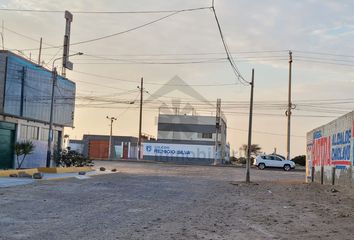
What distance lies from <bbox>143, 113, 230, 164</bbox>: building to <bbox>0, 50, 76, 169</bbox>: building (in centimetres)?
4205

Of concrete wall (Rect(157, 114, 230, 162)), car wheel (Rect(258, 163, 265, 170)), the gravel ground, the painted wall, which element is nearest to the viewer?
the gravel ground

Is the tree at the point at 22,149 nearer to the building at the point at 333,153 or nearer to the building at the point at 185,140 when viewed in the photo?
the building at the point at 333,153

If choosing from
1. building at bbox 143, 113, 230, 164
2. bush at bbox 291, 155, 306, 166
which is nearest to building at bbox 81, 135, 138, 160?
building at bbox 143, 113, 230, 164

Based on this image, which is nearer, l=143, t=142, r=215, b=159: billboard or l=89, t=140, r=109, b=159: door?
l=143, t=142, r=215, b=159: billboard

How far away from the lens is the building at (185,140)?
85188mm

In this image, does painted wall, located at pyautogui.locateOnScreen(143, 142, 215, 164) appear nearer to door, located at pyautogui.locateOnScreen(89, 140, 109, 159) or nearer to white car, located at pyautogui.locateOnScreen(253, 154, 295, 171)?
door, located at pyautogui.locateOnScreen(89, 140, 109, 159)

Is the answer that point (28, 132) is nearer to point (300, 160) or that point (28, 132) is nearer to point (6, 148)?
point (6, 148)

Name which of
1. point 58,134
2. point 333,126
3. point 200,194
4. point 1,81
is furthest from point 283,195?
point 58,134

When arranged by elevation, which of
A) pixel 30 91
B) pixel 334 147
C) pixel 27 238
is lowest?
pixel 27 238

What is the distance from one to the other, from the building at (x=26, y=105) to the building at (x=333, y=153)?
20.1 m

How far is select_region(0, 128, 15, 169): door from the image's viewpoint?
34969mm

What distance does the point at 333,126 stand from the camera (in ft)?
85.0

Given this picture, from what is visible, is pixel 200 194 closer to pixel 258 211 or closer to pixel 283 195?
pixel 283 195

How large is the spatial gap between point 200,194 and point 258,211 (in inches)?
233
